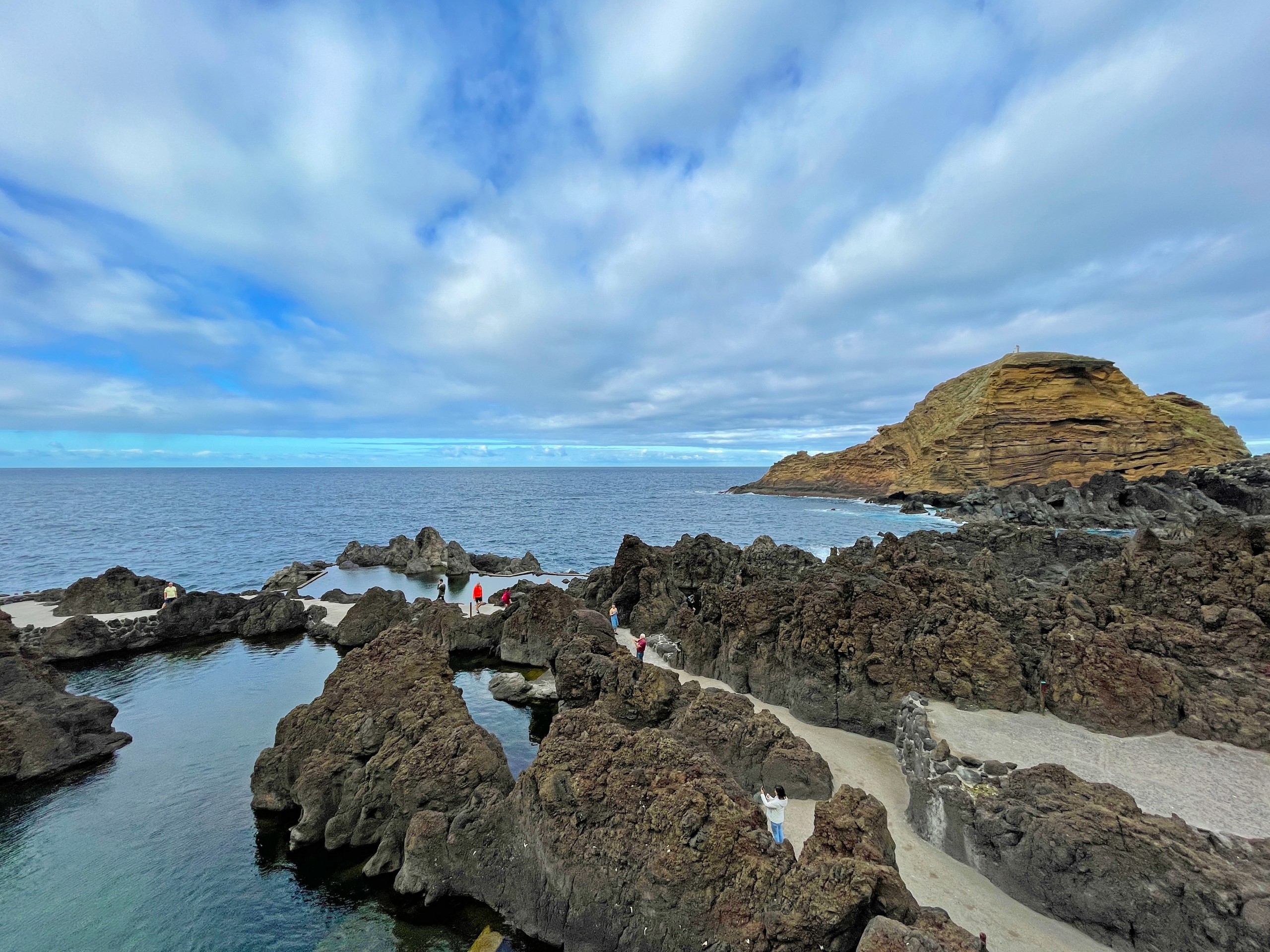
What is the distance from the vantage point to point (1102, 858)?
755 centimetres

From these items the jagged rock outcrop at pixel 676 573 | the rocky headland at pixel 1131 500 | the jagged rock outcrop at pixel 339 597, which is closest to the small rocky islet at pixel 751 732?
the jagged rock outcrop at pixel 676 573

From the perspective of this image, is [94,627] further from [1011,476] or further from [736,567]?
[1011,476]

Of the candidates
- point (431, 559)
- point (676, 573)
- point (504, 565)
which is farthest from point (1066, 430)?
point (431, 559)

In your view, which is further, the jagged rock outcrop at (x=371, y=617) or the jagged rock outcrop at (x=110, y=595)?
the jagged rock outcrop at (x=110, y=595)

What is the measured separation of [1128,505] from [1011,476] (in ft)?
73.6

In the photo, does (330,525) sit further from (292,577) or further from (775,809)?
(775,809)

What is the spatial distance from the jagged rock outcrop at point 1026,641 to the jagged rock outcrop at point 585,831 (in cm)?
450

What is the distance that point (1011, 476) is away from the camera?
8344 centimetres

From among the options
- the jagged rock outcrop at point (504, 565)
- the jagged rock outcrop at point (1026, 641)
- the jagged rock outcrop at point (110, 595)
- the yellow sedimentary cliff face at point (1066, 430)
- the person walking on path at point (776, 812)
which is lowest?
the jagged rock outcrop at point (504, 565)

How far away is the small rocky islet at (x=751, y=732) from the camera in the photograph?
7.19 m

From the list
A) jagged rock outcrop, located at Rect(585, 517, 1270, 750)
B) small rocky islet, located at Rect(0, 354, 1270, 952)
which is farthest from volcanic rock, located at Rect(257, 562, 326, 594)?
jagged rock outcrop, located at Rect(585, 517, 1270, 750)

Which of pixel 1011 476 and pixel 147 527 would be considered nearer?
pixel 147 527

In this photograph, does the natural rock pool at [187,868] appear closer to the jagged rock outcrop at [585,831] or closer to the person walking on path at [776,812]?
the jagged rock outcrop at [585,831]

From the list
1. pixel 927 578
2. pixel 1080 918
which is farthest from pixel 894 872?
pixel 927 578
